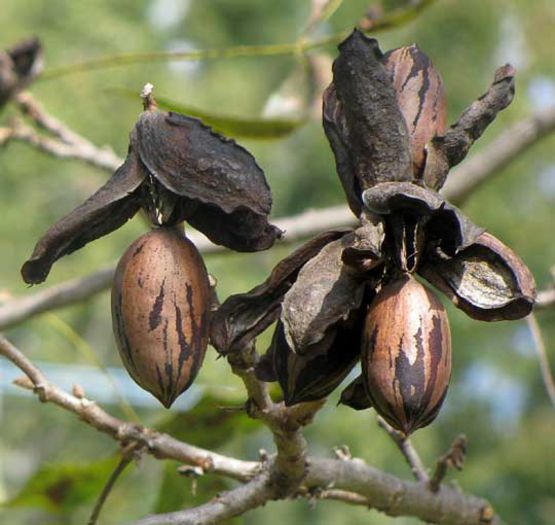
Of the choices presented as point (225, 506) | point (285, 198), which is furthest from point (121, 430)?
point (285, 198)

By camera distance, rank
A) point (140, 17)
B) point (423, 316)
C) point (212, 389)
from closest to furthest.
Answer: point (423, 316) < point (212, 389) < point (140, 17)

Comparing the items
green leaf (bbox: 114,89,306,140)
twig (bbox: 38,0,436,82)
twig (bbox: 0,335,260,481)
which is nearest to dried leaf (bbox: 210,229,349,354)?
twig (bbox: 0,335,260,481)

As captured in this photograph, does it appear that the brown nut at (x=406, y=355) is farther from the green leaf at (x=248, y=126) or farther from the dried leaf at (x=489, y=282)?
the green leaf at (x=248, y=126)

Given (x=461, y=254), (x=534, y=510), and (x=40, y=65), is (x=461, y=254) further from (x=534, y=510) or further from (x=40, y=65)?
(x=534, y=510)

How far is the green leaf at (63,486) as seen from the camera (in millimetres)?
1658

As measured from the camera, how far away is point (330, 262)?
970 mm

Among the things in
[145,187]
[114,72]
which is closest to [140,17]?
[114,72]

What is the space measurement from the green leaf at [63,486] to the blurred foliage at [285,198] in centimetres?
569

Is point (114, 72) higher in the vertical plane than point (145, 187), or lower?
higher

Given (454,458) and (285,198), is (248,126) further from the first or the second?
(285,198)

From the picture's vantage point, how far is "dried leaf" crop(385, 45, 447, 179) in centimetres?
105

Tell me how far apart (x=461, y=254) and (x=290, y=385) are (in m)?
0.17

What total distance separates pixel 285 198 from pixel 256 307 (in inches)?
372

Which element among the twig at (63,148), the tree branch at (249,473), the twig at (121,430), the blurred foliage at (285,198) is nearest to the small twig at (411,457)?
the tree branch at (249,473)
